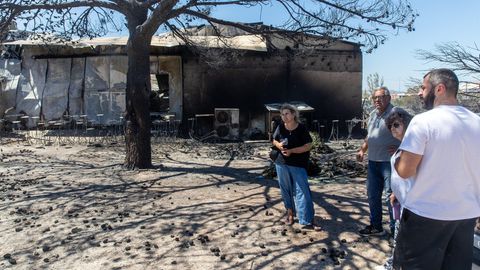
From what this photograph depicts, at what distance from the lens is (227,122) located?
16.4 m

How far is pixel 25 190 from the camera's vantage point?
312 inches

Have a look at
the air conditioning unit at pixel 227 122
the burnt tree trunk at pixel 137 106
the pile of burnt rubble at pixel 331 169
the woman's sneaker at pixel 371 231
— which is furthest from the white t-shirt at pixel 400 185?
the air conditioning unit at pixel 227 122

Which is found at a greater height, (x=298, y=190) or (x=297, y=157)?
(x=297, y=157)

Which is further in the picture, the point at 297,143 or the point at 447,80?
the point at 297,143

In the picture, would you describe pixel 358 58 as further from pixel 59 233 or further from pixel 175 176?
pixel 59 233

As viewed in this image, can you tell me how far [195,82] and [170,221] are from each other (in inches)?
444

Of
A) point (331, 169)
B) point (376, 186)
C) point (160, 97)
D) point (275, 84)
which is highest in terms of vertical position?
point (275, 84)

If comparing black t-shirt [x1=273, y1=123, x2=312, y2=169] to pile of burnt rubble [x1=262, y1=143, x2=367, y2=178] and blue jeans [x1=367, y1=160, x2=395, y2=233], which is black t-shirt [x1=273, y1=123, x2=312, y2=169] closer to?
blue jeans [x1=367, y1=160, x2=395, y2=233]

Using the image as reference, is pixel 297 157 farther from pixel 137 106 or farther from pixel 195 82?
pixel 195 82

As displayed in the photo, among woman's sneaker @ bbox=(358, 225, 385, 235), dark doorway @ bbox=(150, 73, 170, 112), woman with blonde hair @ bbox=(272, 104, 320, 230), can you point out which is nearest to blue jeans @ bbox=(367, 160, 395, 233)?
woman's sneaker @ bbox=(358, 225, 385, 235)

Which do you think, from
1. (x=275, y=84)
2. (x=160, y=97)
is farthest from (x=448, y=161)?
(x=160, y=97)

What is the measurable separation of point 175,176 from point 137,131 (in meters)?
1.32

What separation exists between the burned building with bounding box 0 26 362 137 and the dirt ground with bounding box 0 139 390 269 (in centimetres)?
694

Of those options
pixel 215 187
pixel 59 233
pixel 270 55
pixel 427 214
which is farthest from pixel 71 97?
pixel 427 214
